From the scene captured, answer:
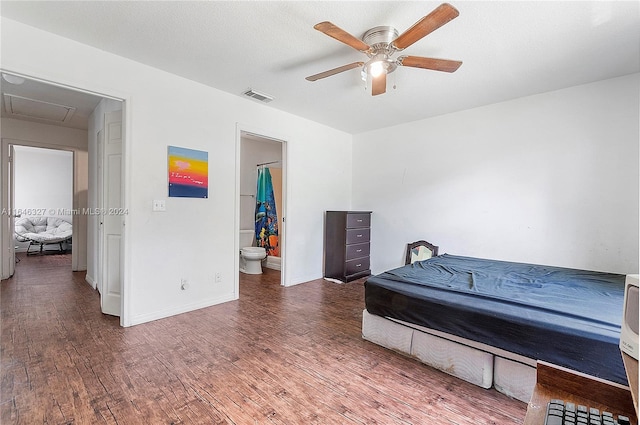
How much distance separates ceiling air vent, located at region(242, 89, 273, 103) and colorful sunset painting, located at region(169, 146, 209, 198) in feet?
2.87

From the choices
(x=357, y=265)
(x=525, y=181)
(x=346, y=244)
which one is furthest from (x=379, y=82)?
(x=357, y=265)

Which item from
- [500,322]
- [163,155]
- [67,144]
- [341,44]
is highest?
[341,44]

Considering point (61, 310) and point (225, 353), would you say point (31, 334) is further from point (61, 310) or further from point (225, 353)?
point (225, 353)

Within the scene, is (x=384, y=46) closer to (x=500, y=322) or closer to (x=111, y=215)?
(x=500, y=322)

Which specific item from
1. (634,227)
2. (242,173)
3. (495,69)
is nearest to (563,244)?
(634,227)

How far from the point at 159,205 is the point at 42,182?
6814 millimetres

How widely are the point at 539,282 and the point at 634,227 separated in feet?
4.28

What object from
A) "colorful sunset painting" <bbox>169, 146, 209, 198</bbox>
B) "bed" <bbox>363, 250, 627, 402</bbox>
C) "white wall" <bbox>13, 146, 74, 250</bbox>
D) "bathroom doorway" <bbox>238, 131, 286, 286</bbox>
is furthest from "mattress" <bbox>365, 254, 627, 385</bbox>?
"white wall" <bbox>13, 146, 74, 250</bbox>

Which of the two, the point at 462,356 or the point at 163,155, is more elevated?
the point at 163,155

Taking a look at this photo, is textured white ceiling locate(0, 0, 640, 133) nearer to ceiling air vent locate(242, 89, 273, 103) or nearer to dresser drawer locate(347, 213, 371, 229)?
ceiling air vent locate(242, 89, 273, 103)

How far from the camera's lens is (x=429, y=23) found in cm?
173

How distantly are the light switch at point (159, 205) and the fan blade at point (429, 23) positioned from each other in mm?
2569

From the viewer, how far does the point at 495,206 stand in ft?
12.1

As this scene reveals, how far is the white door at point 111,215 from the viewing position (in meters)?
3.04
